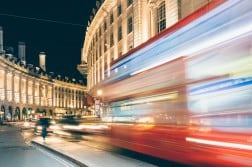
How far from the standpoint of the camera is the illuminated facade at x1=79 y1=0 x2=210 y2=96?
29056 millimetres

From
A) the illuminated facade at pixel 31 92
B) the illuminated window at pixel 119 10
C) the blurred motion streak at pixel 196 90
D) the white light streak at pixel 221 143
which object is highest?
the illuminated window at pixel 119 10

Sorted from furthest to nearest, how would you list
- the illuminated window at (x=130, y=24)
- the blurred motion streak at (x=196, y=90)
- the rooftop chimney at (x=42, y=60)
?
the rooftop chimney at (x=42, y=60)
the illuminated window at (x=130, y=24)
the blurred motion streak at (x=196, y=90)

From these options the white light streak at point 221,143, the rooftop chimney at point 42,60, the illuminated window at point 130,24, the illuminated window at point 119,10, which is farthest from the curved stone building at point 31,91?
the white light streak at point 221,143

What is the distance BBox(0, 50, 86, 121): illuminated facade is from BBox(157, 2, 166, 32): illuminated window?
54.3 meters

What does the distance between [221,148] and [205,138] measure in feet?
2.17

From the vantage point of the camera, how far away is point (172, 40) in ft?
35.3

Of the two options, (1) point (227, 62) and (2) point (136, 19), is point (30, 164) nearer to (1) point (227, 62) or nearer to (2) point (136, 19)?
(1) point (227, 62)

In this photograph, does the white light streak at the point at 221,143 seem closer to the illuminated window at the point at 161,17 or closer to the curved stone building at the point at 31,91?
the illuminated window at the point at 161,17

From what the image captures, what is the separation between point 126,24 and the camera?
42125 millimetres

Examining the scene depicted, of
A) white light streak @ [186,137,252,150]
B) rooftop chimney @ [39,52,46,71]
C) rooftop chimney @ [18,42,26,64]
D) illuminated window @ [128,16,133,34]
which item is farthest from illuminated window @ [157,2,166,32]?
rooftop chimney @ [39,52,46,71]

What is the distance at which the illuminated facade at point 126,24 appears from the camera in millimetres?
29056

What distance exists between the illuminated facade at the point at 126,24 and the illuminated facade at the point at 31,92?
29676mm

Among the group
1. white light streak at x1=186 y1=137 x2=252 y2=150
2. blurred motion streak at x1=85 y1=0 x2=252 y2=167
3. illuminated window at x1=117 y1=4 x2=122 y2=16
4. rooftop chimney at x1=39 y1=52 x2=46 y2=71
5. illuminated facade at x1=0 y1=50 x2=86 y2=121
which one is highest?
rooftop chimney at x1=39 y1=52 x2=46 y2=71

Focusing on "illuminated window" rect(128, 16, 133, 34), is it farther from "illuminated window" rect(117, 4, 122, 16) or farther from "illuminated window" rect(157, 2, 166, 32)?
"illuminated window" rect(157, 2, 166, 32)
